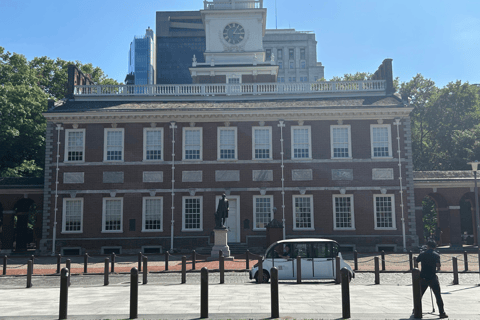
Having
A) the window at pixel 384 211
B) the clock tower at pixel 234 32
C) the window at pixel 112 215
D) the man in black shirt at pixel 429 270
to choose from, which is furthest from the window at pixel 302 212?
the man in black shirt at pixel 429 270

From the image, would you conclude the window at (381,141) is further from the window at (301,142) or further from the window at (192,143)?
the window at (192,143)

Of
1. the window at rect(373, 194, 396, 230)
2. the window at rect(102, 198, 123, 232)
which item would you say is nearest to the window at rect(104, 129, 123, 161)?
the window at rect(102, 198, 123, 232)

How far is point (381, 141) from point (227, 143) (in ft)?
32.7

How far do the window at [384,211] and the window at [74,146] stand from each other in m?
19.1

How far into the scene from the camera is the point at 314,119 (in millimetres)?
29562

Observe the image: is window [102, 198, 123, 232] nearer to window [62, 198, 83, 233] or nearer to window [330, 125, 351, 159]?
window [62, 198, 83, 233]

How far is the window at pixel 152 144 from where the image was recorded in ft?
97.0

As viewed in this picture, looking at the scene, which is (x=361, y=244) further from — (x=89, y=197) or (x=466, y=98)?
(x=466, y=98)

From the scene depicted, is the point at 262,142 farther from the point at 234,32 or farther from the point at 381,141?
the point at 234,32

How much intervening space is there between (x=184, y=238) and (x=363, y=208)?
1146cm

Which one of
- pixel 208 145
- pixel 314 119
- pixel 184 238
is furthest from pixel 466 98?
pixel 184 238

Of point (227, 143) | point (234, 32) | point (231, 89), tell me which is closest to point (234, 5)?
point (234, 32)

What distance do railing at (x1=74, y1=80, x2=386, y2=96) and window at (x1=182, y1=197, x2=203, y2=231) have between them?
821 cm

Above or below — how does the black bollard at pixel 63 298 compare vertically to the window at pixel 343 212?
below
